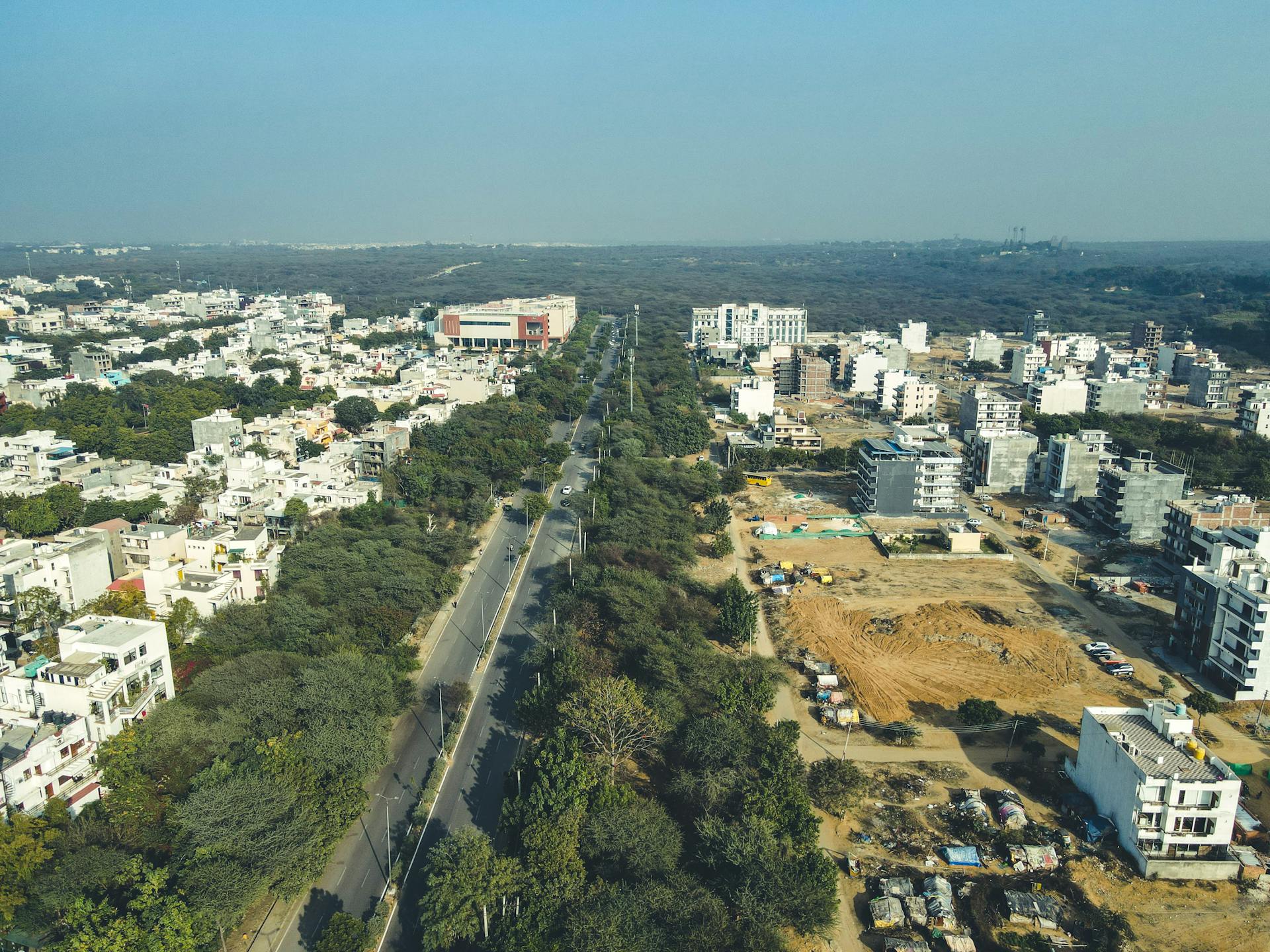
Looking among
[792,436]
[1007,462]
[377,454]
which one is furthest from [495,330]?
[1007,462]

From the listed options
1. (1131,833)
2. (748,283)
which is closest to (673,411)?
(1131,833)

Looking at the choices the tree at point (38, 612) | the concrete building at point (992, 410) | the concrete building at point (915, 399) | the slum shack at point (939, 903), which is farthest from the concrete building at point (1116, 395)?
the tree at point (38, 612)

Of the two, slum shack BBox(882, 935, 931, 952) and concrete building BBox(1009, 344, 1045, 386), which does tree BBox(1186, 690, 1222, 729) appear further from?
concrete building BBox(1009, 344, 1045, 386)

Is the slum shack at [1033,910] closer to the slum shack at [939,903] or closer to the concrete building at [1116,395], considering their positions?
the slum shack at [939,903]

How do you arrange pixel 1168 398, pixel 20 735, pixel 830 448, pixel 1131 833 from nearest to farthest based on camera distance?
pixel 1131 833 < pixel 20 735 < pixel 830 448 < pixel 1168 398

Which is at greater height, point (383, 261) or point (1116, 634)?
point (383, 261)

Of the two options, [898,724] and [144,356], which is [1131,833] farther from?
[144,356]

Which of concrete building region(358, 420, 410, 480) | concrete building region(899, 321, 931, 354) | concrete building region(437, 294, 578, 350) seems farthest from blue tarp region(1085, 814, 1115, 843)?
concrete building region(899, 321, 931, 354)
